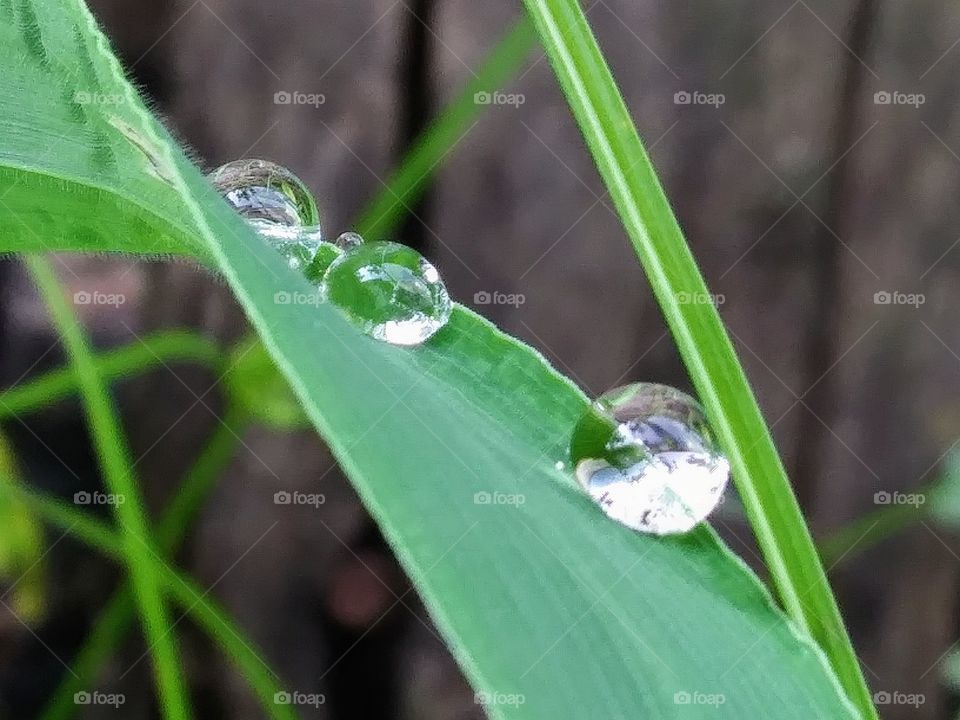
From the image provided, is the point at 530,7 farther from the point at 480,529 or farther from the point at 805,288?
the point at 805,288

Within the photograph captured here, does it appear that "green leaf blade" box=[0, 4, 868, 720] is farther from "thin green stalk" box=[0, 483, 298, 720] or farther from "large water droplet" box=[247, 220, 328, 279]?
"thin green stalk" box=[0, 483, 298, 720]

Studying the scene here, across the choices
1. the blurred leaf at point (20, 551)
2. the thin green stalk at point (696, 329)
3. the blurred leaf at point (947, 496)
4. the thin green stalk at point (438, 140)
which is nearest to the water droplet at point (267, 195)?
the thin green stalk at point (696, 329)

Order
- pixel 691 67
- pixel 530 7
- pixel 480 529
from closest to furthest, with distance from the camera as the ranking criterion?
pixel 480 529
pixel 530 7
pixel 691 67

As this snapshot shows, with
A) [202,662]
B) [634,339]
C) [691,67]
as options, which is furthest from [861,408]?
[202,662]

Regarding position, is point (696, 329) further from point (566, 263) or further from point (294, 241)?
point (566, 263)

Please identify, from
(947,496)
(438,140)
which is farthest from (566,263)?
(947,496)
